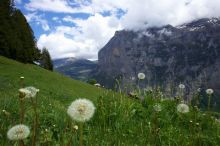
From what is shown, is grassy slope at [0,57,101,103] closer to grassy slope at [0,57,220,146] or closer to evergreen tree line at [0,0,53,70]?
evergreen tree line at [0,0,53,70]

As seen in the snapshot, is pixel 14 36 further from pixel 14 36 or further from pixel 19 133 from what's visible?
pixel 19 133

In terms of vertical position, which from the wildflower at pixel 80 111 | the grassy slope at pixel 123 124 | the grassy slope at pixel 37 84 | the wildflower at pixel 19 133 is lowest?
the grassy slope at pixel 37 84

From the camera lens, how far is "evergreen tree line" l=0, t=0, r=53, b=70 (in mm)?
57672

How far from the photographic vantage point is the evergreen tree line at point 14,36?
189ft

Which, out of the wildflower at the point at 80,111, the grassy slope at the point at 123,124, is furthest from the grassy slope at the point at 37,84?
the wildflower at the point at 80,111

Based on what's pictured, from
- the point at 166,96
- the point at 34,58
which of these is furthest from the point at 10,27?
the point at 166,96

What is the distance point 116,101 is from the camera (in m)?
11.2

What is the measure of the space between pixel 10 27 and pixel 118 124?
174 ft

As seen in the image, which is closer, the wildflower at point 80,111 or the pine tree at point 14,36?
the wildflower at point 80,111

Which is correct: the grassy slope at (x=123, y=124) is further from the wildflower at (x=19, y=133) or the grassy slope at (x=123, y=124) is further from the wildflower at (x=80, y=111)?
the wildflower at (x=19, y=133)

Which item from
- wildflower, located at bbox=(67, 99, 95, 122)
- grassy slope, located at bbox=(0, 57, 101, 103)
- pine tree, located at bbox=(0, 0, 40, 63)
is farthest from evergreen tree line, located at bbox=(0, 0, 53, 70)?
wildflower, located at bbox=(67, 99, 95, 122)

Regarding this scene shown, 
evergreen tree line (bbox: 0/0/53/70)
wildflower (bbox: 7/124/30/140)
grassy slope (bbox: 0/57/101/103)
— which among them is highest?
evergreen tree line (bbox: 0/0/53/70)

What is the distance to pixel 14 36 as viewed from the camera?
197 feet

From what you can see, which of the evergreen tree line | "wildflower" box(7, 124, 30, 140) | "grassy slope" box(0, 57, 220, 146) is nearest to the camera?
"wildflower" box(7, 124, 30, 140)
